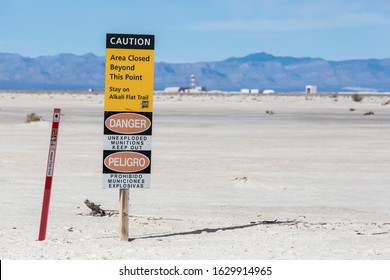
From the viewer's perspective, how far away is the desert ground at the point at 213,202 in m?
11.0

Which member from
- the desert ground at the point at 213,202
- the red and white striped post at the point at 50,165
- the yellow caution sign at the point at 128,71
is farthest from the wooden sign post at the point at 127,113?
the desert ground at the point at 213,202

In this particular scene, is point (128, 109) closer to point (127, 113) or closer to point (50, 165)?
point (127, 113)

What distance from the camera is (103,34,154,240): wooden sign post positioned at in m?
11.0

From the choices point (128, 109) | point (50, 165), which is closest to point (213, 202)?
point (50, 165)

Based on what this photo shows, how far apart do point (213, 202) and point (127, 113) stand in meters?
5.50

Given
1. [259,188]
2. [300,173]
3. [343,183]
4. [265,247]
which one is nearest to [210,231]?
[265,247]

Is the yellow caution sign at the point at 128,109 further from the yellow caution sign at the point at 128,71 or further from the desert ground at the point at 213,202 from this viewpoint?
the desert ground at the point at 213,202

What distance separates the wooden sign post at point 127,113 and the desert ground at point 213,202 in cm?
82

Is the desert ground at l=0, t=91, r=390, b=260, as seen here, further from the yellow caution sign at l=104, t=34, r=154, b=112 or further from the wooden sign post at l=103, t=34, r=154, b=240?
the yellow caution sign at l=104, t=34, r=154, b=112

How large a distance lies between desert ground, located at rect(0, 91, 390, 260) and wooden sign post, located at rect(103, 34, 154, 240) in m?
0.82

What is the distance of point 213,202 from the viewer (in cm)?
1636

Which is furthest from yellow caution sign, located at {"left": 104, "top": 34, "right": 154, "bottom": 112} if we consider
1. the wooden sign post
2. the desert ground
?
the desert ground

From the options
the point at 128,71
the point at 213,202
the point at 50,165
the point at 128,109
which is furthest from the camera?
the point at 213,202
